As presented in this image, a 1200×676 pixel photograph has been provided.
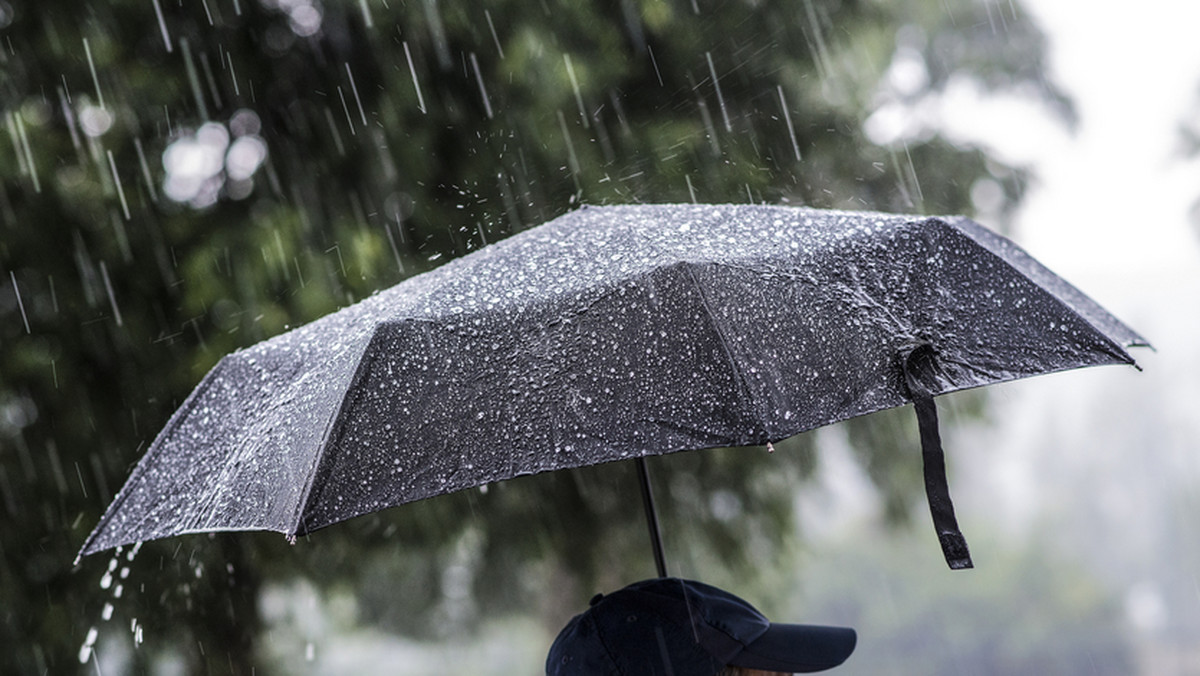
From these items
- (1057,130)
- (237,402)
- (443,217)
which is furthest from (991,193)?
(237,402)

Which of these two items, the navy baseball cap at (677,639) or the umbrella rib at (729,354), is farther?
the navy baseball cap at (677,639)

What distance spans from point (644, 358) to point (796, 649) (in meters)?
0.90

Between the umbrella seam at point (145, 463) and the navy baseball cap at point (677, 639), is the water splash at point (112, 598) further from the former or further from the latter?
the navy baseball cap at point (677, 639)

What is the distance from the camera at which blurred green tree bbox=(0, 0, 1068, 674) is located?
437cm

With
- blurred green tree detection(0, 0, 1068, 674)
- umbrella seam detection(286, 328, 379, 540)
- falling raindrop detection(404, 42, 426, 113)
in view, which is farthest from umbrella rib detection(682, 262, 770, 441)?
falling raindrop detection(404, 42, 426, 113)

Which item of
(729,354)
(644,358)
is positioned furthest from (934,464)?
(644,358)

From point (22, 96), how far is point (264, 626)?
113 inches

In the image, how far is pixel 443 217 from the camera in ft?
15.5

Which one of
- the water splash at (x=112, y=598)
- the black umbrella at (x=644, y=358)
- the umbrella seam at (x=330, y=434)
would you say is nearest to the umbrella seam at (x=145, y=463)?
the black umbrella at (x=644, y=358)

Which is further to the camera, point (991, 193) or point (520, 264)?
point (991, 193)

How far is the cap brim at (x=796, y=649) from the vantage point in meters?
2.10

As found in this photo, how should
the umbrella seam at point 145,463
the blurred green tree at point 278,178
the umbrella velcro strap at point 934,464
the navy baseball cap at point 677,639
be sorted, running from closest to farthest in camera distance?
1. the umbrella velcro strap at point 934,464
2. the navy baseball cap at point 677,639
3. the umbrella seam at point 145,463
4. the blurred green tree at point 278,178

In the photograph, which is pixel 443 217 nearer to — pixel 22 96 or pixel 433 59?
pixel 433 59

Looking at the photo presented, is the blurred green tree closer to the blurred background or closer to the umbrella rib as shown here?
the blurred background
